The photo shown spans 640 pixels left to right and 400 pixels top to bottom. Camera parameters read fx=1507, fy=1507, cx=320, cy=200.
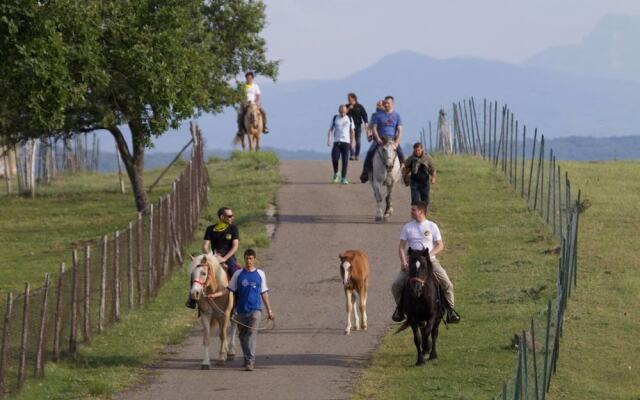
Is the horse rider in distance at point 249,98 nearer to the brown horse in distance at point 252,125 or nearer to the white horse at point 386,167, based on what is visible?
the brown horse in distance at point 252,125

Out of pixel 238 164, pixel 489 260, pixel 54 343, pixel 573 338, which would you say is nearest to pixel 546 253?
pixel 489 260

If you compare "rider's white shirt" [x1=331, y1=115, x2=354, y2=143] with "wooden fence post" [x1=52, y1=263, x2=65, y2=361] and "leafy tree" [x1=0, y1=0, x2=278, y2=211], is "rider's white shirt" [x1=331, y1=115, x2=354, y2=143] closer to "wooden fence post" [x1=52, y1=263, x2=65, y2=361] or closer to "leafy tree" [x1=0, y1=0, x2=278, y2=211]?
"leafy tree" [x1=0, y1=0, x2=278, y2=211]

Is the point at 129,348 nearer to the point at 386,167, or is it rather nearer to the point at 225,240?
the point at 225,240

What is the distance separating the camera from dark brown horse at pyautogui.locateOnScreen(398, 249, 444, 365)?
845 inches

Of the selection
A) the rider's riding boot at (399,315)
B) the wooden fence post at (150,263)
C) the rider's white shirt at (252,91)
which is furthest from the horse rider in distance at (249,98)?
the rider's riding boot at (399,315)

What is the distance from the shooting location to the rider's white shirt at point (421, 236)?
22.3 m

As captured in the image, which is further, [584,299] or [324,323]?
[584,299]

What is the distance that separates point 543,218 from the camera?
122 ft

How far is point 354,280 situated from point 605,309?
18.1 ft

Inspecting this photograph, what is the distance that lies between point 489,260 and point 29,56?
10.5 m

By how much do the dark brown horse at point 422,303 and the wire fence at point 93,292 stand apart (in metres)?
5.04

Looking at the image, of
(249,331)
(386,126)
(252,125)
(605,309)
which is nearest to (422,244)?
(249,331)

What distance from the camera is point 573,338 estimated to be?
2478 cm

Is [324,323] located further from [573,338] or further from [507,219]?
[507,219]
